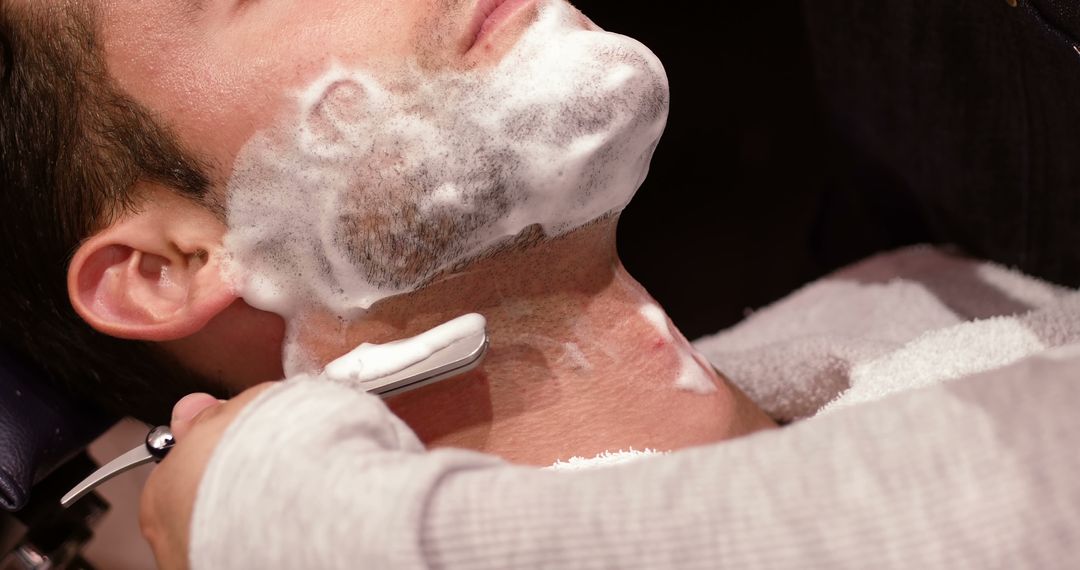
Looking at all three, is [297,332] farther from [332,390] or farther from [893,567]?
[893,567]

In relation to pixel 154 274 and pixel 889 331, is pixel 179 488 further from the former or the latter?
pixel 889 331

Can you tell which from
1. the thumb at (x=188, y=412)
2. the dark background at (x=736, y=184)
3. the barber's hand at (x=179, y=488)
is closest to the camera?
the barber's hand at (x=179, y=488)

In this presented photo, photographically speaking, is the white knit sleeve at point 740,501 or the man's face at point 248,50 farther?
the man's face at point 248,50

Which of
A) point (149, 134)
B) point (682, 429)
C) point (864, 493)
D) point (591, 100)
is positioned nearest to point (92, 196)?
point (149, 134)

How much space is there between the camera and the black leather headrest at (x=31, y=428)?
2.87 feet

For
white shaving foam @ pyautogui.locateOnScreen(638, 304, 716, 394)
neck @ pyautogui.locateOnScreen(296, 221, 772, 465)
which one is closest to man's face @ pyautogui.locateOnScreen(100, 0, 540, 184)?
neck @ pyautogui.locateOnScreen(296, 221, 772, 465)

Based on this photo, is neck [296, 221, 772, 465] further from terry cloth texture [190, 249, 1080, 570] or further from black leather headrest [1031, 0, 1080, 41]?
black leather headrest [1031, 0, 1080, 41]

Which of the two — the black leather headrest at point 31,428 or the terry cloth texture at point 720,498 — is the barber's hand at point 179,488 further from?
the black leather headrest at point 31,428

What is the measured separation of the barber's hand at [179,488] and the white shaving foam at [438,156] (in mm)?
178

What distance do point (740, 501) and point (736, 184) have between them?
1.03 meters

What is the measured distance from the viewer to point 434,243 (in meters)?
0.80

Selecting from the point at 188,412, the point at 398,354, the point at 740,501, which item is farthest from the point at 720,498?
the point at 188,412

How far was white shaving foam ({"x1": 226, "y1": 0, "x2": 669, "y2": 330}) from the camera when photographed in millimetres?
773

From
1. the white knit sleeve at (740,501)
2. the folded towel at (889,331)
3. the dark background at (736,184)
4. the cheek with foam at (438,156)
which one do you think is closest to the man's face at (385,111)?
the cheek with foam at (438,156)
